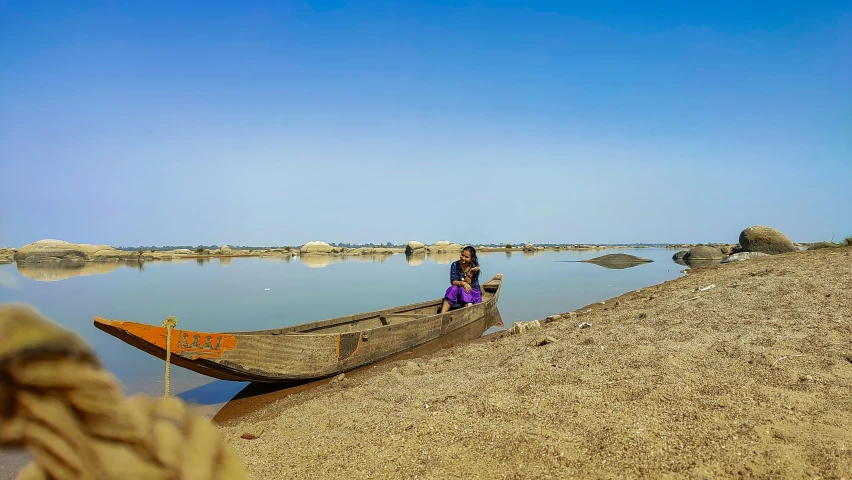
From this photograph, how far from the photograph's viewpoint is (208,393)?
8.72 m

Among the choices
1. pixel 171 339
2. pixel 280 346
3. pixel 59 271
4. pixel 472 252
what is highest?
pixel 472 252

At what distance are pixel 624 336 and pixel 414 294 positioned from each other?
15.0 meters

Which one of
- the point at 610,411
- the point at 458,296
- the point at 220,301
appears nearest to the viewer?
the point at 610,411

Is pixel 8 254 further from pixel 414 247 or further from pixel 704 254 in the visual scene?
pixel 704 254

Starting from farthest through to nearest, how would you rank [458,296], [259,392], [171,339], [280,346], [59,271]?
[59,271]
[458,296]
[259,392]
[280,346]
[171,339]

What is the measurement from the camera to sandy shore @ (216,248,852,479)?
12.1 ft

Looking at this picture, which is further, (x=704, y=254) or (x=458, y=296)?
(x=704, y=254)

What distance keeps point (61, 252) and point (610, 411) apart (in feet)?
209

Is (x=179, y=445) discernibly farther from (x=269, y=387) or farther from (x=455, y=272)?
(x=455, y=272)

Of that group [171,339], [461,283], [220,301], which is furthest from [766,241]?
[171,339]

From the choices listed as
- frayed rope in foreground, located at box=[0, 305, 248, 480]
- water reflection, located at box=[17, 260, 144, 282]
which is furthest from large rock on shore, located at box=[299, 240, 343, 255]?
frayed rope in foreground, located at box=[0, 305, 248, 480]

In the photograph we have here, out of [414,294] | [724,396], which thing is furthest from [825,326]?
[414,294]

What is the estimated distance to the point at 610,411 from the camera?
4.51 m

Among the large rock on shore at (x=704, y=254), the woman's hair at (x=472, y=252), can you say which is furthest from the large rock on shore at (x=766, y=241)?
the woman's hair at (x=472, y=252)
